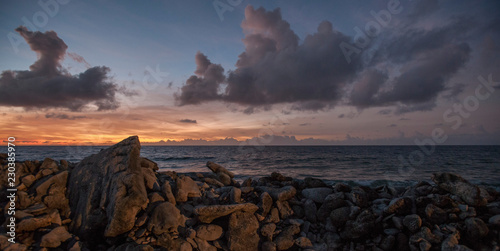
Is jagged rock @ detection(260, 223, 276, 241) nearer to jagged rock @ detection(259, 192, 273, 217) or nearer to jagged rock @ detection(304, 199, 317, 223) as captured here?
jagged rock @ detection(259, 192, 273, 217)

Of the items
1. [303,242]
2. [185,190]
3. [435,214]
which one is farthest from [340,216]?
[185,190]

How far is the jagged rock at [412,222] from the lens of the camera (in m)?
5.62

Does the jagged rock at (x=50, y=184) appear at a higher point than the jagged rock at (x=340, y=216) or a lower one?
higher

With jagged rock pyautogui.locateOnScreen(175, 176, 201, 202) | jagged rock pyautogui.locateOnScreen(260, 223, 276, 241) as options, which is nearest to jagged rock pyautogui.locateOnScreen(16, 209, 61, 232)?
jagged rock pyautogui.locateOnScreen(175, 176, 201, 202)

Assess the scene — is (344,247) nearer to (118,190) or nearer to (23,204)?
(118,190)

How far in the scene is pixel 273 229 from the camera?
650 centimetres

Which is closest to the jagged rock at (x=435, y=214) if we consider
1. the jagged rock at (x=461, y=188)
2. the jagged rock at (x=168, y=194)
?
the jagged rock at (x=461, y=188)

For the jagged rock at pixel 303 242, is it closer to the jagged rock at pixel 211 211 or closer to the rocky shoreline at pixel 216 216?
the rocky shoreline at pixel 216 216

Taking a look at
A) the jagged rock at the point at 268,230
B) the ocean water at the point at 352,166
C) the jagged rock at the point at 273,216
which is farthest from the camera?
the ocean water at the point at 352,166

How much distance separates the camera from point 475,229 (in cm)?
518

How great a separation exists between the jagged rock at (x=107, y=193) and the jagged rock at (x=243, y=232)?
8.71 feet

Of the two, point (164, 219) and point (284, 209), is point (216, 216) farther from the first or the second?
point (284, 209)

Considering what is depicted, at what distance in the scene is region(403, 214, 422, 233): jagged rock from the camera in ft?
18.5

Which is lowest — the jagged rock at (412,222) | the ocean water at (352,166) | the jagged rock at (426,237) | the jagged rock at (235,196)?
the ocean water at (352,166)
